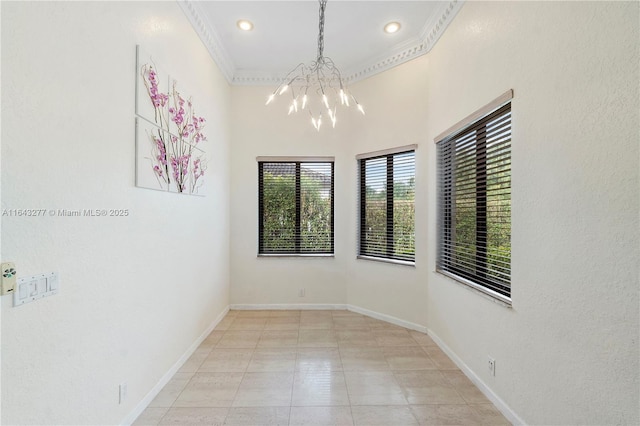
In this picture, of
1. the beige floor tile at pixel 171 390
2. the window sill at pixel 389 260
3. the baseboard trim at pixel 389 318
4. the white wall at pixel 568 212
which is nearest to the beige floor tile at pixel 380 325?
the baseboard trim at pixel 389 318

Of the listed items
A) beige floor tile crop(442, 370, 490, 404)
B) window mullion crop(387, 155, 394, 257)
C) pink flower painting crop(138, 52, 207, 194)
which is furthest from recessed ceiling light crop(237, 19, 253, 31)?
beige floor tile crop(442, 370, 490, 404)

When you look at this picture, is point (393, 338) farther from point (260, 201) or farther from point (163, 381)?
point (260, 201)

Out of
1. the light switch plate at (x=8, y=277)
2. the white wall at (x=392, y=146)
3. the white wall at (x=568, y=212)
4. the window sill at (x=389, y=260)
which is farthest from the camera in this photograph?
the window sill at (x=389, y=260)

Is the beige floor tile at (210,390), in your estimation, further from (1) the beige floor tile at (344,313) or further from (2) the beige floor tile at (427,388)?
(1) the beige floor tile at (344,313)

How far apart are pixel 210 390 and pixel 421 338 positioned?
216 cm

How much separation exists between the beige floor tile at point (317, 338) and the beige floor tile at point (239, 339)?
1.60ft

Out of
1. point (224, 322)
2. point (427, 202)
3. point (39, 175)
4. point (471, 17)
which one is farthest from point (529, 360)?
point (224, 322)

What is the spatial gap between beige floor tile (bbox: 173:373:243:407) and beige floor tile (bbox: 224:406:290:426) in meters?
0.13

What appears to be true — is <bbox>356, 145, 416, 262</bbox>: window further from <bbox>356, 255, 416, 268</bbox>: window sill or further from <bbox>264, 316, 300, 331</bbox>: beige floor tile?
<bbox>264, 316, 300, 331</bbox>: beige floor tile

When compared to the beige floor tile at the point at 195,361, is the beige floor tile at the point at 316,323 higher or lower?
higher

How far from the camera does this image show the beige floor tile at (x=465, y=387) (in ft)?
6.81

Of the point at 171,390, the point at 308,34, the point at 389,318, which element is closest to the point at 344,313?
the point at 389,318

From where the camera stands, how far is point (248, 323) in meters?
3.51

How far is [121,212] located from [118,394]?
111 centimetres
